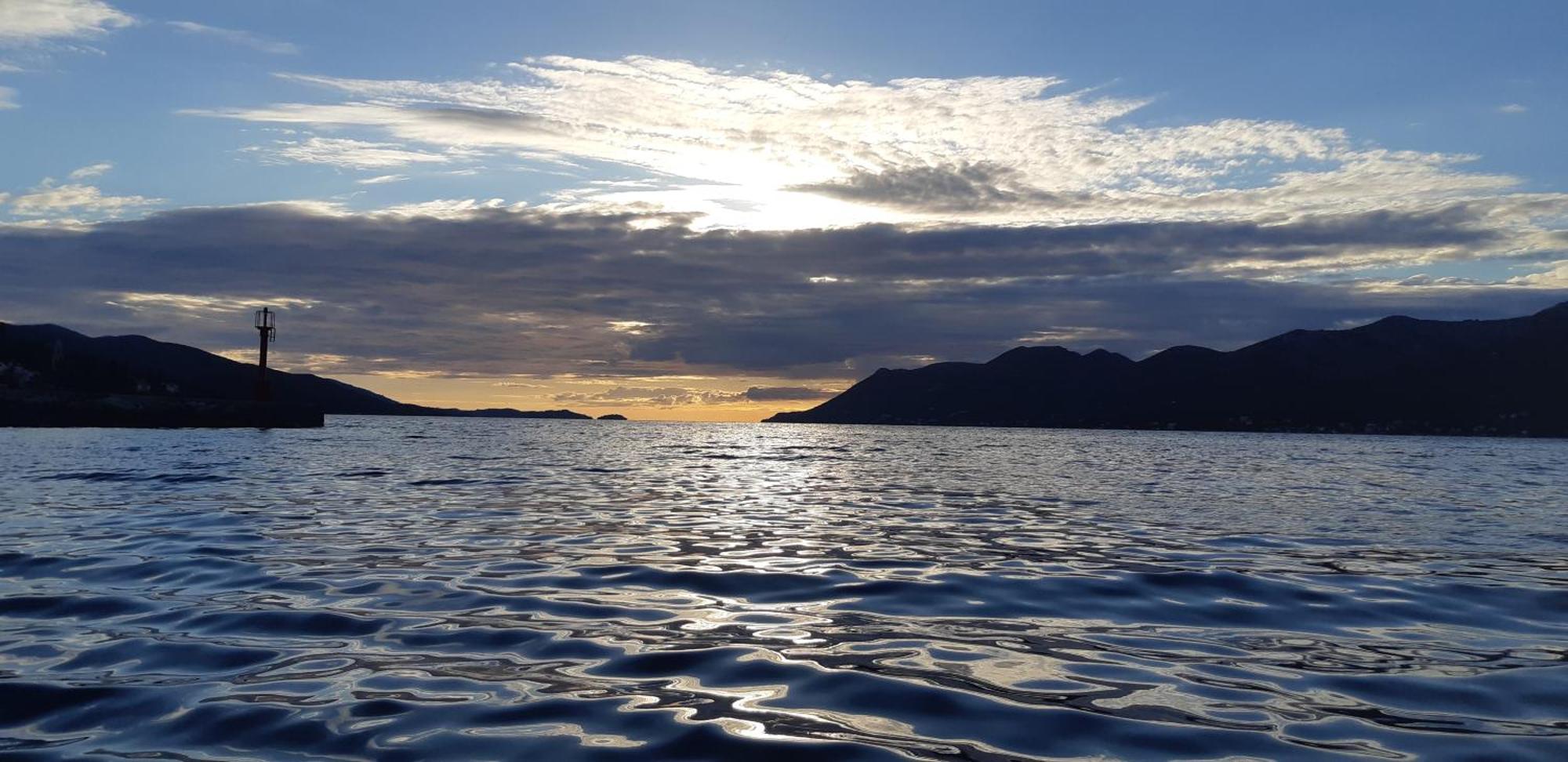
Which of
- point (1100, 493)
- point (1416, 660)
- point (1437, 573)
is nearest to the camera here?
point (1416, 660)

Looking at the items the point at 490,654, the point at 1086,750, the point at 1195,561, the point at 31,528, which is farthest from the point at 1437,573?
the point at 31,528

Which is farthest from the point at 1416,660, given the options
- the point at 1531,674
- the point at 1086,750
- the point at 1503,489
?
the point at 1503,489

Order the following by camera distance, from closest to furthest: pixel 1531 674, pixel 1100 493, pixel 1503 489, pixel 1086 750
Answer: pixel 1086 750 < pixel 1531 674 < pixel 1100 493 < pixel 1503 489

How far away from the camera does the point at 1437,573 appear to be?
44.5 ft

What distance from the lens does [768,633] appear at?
9.20 m

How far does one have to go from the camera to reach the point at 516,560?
1383cm

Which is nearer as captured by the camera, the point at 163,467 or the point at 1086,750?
the point at 1086,750

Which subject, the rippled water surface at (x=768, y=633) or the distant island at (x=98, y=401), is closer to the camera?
the rippled water surface at (x=768, y=633)

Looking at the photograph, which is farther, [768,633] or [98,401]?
[98,401]

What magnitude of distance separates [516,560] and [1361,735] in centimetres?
1065

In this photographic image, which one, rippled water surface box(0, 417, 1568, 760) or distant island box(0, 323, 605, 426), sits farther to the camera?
distant island box(0, 323, 605, 426)

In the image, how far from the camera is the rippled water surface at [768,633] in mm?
6020

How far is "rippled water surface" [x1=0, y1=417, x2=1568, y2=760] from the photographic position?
6.02m

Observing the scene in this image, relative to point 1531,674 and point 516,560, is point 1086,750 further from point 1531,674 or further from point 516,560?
point 516,560
